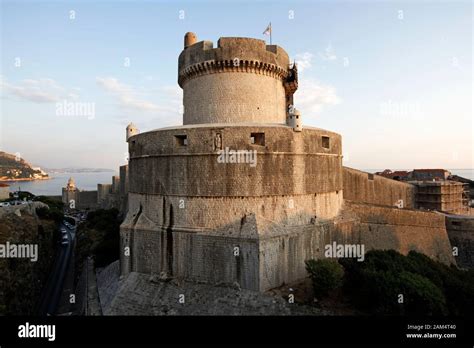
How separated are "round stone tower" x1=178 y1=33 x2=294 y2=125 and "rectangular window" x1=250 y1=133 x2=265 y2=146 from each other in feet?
13.0

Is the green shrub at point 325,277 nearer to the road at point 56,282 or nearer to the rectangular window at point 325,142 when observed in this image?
the rectangular window at point 325,142

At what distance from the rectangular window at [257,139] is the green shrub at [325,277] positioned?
5.13 meters

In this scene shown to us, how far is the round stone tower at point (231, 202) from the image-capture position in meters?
11.5

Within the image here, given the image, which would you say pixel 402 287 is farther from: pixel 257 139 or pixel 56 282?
pixel 56 282

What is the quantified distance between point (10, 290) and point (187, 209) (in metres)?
11.6

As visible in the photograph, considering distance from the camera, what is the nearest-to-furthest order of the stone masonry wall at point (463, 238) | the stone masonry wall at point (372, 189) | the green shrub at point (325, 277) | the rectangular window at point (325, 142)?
1. the green shrub at point (325, 277)
2. the rectangular window at point (325, 142)
3. the stone masonry wall at point (372, 189)
4. the stone masonry wall at point (463, 238)

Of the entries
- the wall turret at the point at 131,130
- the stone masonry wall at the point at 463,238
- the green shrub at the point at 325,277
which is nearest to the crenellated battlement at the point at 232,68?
the wall turret at the point at 131,130

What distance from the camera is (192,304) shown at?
1130cm

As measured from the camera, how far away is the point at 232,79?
52.1ft

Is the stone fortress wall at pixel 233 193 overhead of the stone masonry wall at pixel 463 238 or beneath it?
overhead

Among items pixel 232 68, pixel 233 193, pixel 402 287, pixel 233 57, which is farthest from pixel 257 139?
pixel 402 287

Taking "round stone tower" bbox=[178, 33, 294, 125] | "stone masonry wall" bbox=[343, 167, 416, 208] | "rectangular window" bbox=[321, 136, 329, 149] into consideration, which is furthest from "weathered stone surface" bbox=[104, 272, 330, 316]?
"stone masonry wall" bbox=[343, 167, 416, 208]

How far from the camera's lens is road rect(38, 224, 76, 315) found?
2044 centimetres

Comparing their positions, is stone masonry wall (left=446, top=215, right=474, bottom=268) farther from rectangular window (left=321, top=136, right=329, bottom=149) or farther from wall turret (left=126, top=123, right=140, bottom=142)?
wall turret (left=126, top=123, right=140, bottom=142)
